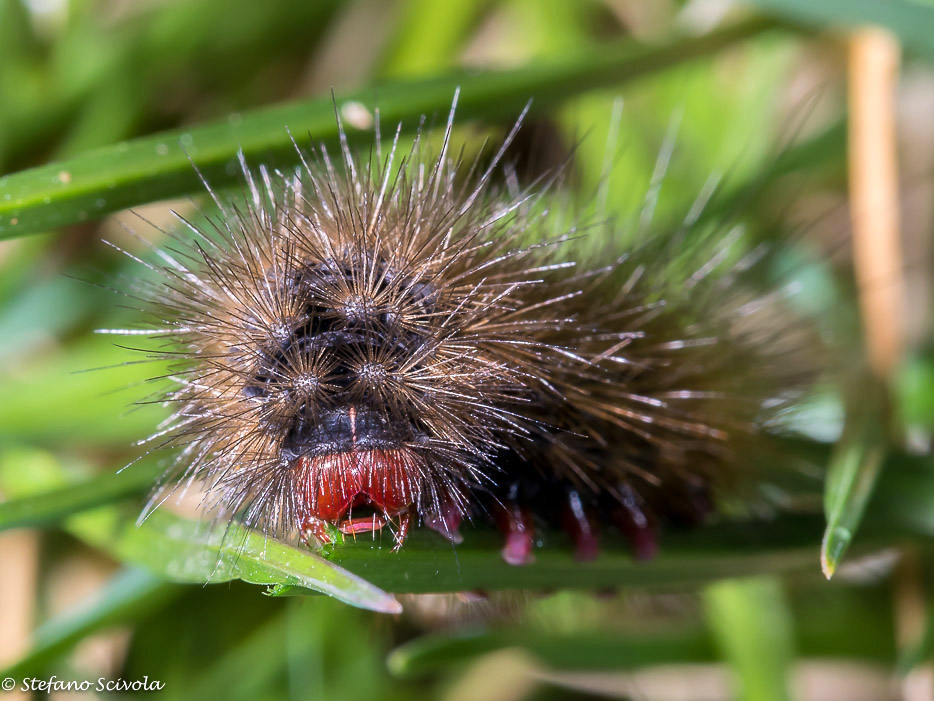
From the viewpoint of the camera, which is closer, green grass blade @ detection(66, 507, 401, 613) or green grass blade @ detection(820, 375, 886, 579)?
green grass blade @ detection(66, 507, 401, 613)

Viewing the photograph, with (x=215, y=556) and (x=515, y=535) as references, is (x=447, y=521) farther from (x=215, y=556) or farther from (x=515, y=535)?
(x=215, y=556)

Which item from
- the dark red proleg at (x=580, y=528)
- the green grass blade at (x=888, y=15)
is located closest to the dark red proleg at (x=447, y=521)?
the dark red proleg at (x=580, y=528)

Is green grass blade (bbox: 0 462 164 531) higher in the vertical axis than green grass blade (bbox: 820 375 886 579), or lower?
higher

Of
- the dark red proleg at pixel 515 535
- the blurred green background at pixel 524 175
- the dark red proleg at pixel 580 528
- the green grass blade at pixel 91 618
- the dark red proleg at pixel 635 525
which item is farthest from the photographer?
the green grass blade at pixel 91 618

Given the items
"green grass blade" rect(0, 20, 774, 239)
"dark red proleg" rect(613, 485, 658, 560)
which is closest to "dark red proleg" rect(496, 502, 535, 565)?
"dark red proleg" rect(613, 485, 658, 560)

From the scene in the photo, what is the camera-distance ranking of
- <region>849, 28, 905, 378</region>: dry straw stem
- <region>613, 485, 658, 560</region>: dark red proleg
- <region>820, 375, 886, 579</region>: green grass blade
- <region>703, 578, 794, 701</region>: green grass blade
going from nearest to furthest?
<region>820, 375, 886, 579</region>: green grass blade < <region>613, 485, 658, 560</region>: dark red proleg < <region>703, 578, 794, 701</region>: green grass blade < <region>849, 28, 905, 378</region>: dry straw stem

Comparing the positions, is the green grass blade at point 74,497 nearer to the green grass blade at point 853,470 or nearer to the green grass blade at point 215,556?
the green grass blade at point 215,556

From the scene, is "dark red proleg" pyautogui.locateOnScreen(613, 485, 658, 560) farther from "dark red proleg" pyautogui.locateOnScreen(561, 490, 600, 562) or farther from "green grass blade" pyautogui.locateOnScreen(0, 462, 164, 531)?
"green grass blade" pyautogui.locateOnScreen(0, 462, 164, 531)
